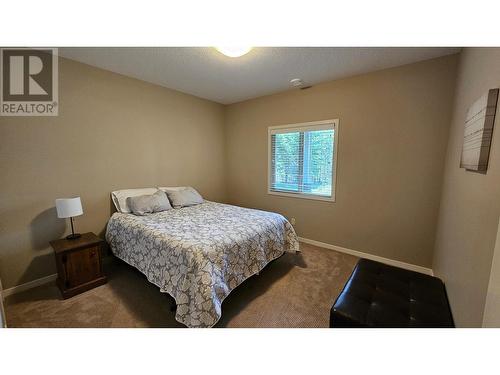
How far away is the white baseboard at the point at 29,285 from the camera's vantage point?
1.85m

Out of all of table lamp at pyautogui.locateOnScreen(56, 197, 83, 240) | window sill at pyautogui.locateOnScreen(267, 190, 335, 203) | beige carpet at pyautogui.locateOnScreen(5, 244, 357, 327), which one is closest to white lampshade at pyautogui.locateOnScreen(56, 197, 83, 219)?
table lamp at pyautogui.locateOnScreen(56, 197, 83, 240)

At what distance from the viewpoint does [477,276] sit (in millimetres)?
939

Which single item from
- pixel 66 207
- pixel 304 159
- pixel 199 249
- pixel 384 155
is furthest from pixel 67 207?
pixel 384 155

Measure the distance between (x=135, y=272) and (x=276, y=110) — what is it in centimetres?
298

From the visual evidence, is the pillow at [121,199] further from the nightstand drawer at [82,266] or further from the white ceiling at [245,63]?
the white ceiling at [245,63]

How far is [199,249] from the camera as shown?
147cm

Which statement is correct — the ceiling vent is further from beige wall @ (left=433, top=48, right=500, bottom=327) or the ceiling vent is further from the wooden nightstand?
the wooden nightstand

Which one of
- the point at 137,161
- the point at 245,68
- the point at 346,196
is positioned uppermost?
the point at 245,68

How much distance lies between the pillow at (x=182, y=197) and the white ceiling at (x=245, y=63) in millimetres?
1542

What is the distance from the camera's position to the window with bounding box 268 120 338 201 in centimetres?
273

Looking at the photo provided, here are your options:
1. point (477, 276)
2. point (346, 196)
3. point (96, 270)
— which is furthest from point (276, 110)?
point (96, 270)

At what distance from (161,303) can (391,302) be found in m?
→ 1.77

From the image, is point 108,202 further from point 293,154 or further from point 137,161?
point 293,154

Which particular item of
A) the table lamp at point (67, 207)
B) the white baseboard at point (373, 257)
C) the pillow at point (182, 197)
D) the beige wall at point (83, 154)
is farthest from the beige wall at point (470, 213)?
the beige wall at point (83, 154)
